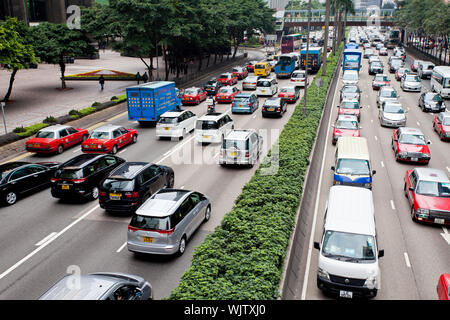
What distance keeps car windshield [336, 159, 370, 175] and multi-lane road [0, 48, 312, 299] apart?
14.4 ft

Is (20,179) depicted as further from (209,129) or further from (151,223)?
(209,129)

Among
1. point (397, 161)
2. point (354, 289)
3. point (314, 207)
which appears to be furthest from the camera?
point (397, 161)

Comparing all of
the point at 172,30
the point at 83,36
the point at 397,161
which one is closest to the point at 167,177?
the point at 397,161

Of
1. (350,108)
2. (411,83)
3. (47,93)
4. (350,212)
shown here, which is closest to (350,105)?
(350,108)

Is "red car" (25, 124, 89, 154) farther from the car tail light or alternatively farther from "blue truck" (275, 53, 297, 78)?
"blue truck" (275, 53, 297, 78)

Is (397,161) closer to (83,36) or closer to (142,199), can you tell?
(142,199)

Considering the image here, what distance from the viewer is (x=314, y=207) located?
1625cm

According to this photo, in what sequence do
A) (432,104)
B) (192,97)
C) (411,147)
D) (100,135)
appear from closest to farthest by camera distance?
1. (411,147)
2. (100,135)
3. (432,104)
4. (192,97)

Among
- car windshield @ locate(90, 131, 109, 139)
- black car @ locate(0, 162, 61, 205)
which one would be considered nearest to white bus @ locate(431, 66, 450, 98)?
car windshield @ locate(90, 131, 109, 139)

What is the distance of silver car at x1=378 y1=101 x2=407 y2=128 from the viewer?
28547 millimetres

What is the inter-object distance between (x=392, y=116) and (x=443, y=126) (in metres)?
3.49

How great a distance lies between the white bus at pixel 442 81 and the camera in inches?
1546

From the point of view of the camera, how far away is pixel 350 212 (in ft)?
39.8

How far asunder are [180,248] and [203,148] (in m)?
12.3
